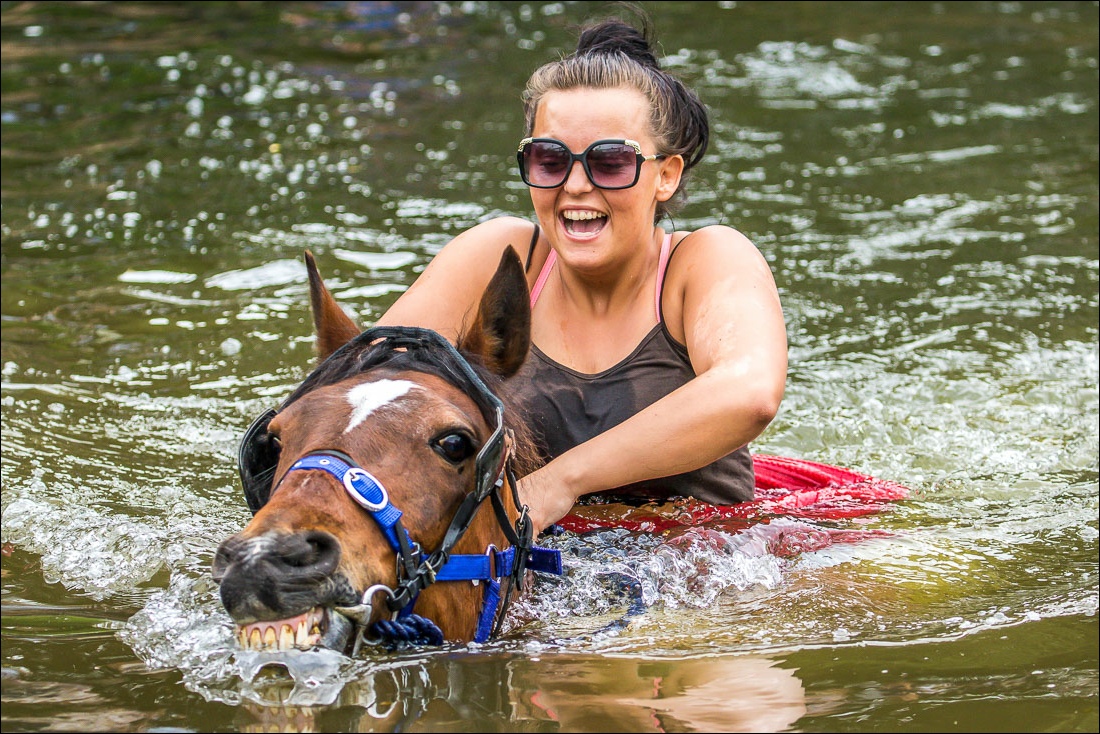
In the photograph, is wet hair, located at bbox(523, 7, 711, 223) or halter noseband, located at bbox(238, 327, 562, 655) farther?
wet hair, located at bbox(523, 7, 711, 223)

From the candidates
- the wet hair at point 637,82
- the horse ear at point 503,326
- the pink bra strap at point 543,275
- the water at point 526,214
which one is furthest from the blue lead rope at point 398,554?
the wet hair at point 637,82

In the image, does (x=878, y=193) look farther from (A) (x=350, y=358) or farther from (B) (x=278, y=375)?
(A) (x=350, y=358)

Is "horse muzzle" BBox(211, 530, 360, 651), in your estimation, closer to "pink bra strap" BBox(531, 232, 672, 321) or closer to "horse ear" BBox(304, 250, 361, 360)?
"horse ear" BBox(304, 250, 361, 360)

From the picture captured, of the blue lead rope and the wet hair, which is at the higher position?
the wet hair

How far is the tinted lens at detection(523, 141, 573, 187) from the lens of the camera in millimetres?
3904

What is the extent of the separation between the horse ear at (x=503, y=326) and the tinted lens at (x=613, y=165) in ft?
2.70

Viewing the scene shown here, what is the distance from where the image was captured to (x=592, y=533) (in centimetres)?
402

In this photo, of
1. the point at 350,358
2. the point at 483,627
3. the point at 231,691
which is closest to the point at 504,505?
the point at 483,627

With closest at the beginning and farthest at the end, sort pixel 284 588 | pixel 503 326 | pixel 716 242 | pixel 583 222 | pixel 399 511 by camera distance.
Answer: pixel 284 588, pixel 399 511, pixel 503 326, pixel 583 222, pixel 716 242

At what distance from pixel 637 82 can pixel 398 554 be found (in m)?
2.00

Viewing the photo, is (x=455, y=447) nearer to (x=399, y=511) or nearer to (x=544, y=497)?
(x=399, y=511)

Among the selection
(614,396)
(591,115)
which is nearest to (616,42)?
(591,115)

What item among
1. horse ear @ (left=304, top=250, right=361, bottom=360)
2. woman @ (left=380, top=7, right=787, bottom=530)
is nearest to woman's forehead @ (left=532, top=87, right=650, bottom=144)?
woman @ (left=380, top=7, right=787, bottom=530)

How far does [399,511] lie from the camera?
2.69m
